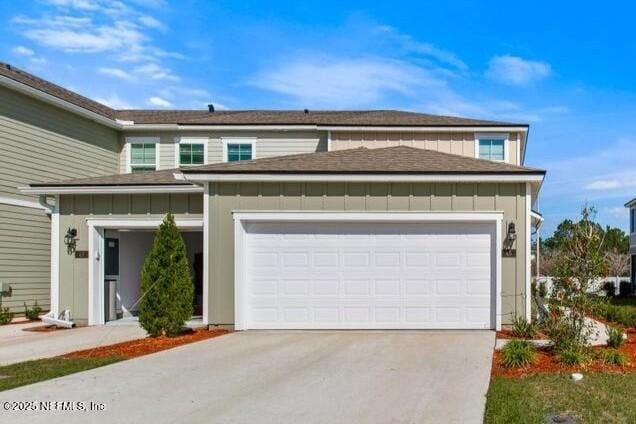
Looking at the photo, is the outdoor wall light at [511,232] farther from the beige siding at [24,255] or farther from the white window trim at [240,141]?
the beige siding at [24,255]

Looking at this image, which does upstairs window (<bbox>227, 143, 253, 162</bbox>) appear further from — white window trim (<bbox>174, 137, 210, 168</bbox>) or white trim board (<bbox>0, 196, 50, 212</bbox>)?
white trim board (<bbox>0, 196, 50, 212</bbox>)

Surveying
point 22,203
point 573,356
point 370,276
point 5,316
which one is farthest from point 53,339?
point 573,356

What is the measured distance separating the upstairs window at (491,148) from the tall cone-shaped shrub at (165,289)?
10.5 meters

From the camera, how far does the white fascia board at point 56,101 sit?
49.5 feet

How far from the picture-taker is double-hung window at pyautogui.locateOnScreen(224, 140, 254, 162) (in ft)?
62.9

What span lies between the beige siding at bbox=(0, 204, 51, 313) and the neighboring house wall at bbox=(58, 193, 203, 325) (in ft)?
8.43

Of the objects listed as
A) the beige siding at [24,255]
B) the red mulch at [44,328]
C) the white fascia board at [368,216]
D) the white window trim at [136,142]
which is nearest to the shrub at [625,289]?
the white fascia board at [368,216]

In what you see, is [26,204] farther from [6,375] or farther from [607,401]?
[607,401]

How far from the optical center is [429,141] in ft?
60.4

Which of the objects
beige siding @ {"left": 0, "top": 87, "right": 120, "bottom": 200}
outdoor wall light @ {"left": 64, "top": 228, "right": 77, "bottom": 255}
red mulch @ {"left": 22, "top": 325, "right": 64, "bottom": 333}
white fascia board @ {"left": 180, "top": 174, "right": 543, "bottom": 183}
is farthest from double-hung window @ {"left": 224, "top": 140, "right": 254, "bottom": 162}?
red mulch @ {"left": 22, "top": 325, "right": 64, "bottom": 333}

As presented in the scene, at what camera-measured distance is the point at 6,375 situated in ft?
26.4

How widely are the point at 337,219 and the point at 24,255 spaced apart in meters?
8.91

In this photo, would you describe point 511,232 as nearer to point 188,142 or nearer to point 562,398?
point 562,398

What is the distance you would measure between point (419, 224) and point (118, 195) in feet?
21.6
